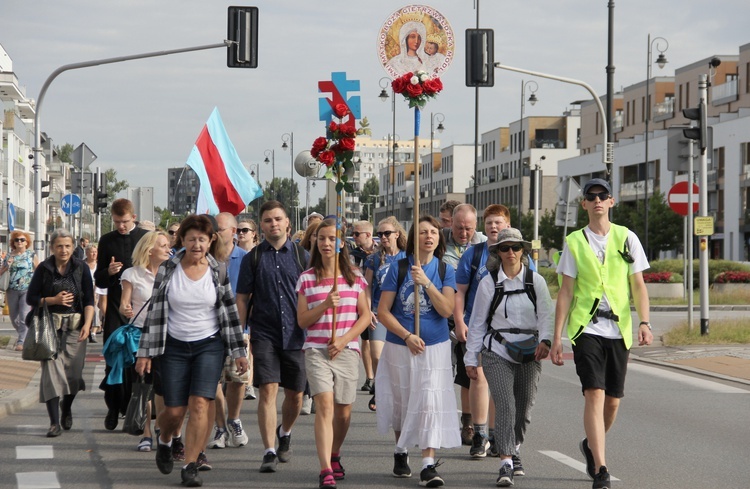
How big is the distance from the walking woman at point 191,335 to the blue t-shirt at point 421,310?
1.07 m

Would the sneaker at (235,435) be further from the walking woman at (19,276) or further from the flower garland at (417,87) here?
the walking woman at (19,276)

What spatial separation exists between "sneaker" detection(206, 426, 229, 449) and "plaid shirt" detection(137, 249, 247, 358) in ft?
6.34

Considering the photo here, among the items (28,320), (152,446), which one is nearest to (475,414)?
(152,446)

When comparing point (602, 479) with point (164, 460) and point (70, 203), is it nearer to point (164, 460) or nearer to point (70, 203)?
point (164, 460)

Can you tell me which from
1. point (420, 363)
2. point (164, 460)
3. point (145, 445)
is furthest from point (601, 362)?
point (145, 445)

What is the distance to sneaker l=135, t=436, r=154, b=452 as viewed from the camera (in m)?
9.80

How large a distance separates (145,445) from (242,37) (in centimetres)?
1193

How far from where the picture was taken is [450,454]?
31.2ft

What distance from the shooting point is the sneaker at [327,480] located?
7762 mm

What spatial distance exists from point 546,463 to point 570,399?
463cm

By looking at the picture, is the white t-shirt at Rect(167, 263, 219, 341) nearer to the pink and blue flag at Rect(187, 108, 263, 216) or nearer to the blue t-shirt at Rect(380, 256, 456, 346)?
the blue t-shirt at Rect(380, 256, 456, 346)

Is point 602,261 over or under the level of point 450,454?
over

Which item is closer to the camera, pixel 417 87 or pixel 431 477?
pixel 431 477

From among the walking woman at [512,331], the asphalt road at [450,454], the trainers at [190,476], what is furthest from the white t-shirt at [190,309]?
the walking woman at [512,331]
